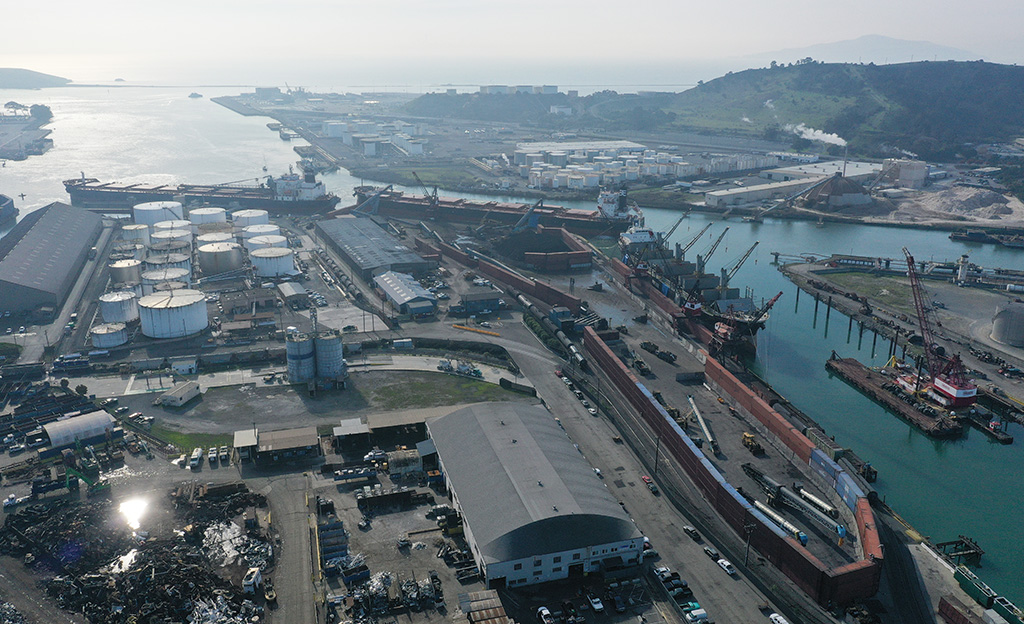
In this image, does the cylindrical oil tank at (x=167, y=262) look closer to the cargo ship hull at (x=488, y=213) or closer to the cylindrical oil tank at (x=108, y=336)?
the cylindrical oil tank at (x=108, y=336)

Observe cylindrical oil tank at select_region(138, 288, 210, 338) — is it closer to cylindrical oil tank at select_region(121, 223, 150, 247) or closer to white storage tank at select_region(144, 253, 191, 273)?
white storage tank at select_region(144, 253, 191, 273)

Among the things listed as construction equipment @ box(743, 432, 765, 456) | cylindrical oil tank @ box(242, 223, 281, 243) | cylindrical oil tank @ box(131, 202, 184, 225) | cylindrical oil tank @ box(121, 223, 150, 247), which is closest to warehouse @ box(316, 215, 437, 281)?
cylindrical oil tank @ box(242, 223, 281, 243)

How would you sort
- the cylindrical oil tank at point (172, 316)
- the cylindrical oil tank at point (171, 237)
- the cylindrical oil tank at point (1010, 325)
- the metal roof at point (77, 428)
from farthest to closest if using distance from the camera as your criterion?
the cylindrical oil tank at point (171, 237) < the cylindrical oil tank at point (1010, 325) < the cylindrical oil tank at point (172, 316) < the metal roof at point (77, 428)

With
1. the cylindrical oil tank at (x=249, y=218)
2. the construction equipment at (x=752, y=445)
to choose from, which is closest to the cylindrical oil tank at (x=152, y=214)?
the cylindrical oil tank at (x=249, y=218)

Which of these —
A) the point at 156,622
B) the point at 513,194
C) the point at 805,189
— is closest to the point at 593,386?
the point at 156,622

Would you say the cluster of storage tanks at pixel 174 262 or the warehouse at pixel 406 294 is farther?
the warehouse at pixel 406 294

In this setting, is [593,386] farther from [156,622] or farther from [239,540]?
[156,622]
